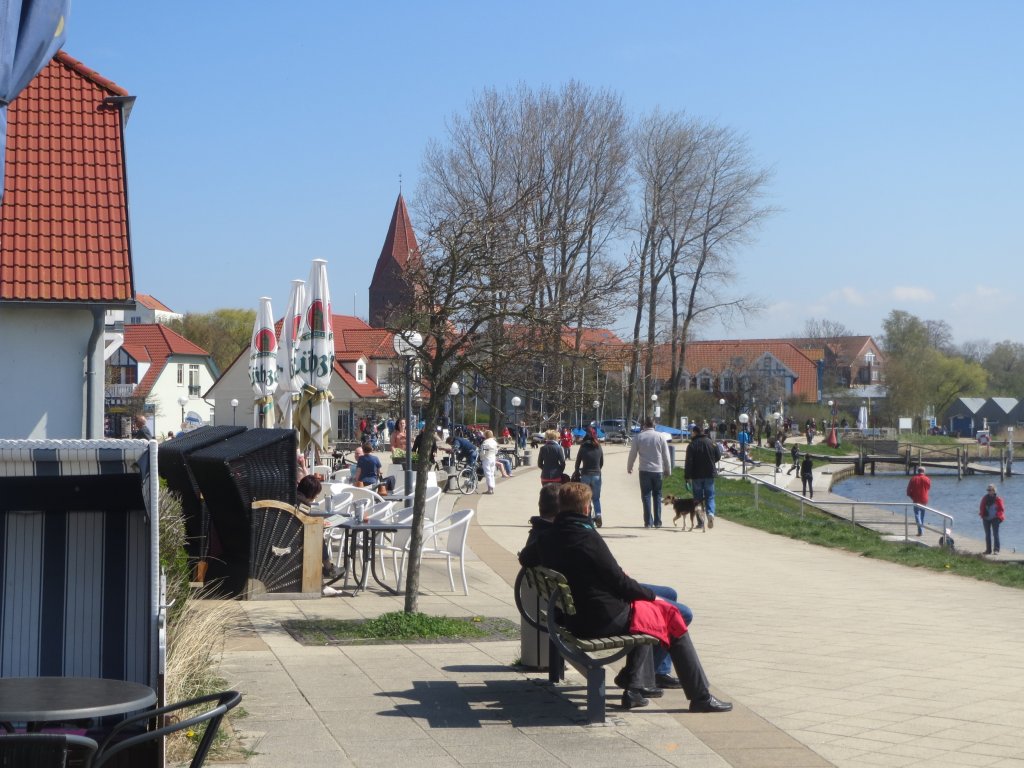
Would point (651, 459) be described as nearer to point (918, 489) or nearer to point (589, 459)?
point (589, 459)

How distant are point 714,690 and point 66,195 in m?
10.9

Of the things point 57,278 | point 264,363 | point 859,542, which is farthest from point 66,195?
point 859,542

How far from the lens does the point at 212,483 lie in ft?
36.3

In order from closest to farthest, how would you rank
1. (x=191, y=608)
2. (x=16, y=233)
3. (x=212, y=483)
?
(x=191, y=608)
(x=212, y=483)
(x=16, y=233)

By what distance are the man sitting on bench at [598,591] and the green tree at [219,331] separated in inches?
3560

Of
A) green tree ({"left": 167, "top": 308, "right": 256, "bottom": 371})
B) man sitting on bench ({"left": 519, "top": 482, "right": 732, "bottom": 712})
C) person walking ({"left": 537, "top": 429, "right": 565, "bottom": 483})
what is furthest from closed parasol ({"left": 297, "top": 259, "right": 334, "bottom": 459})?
green tree ({"left": 167, "top": 308, "right": 256, "bottom": 371})

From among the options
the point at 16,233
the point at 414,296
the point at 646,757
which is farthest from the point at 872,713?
the point at 16,233

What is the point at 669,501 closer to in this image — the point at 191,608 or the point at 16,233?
the point at 16,233

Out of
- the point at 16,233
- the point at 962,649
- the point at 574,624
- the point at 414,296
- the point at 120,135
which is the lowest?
the point at 962,649

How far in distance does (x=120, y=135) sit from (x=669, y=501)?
37.3ft

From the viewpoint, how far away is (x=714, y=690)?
770 cm

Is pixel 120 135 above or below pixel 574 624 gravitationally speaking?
above

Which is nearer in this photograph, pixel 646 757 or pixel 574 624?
pixel 646 757

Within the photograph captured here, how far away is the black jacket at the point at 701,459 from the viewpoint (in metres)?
21.1
